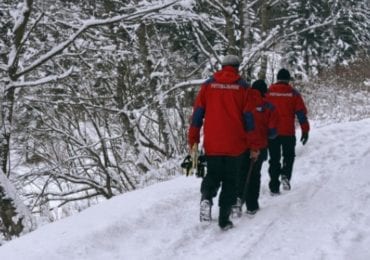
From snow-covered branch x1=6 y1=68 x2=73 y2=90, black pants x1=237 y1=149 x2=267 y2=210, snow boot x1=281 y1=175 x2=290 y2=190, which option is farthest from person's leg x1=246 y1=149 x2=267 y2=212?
snow-covered branch x1=6 y1=68 x2=73 y2=90

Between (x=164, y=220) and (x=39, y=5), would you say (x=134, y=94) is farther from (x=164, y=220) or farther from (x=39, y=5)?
(x=164, y=220)

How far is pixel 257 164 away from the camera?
6473 mm

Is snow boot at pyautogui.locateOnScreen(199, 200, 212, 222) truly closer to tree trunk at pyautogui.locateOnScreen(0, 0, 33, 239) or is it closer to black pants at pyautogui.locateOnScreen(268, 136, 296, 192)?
black pants at pyautogui.locateOnScreen(268, 136, 296, 192)

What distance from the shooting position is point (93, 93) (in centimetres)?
1389

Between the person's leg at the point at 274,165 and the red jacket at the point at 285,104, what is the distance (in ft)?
0.57

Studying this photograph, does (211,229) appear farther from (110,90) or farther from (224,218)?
(110,90)

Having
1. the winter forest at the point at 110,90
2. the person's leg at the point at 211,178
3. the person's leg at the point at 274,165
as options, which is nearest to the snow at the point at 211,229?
the person's leg at the point at 274,165

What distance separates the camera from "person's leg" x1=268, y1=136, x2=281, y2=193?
721 cm

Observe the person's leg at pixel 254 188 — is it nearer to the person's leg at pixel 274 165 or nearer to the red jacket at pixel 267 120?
the red jacket at pixel 267 120

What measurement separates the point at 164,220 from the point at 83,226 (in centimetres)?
100

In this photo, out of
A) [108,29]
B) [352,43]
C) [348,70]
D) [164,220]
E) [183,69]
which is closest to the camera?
[164,220]

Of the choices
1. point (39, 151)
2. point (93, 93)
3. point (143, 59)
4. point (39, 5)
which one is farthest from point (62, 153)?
point (39, 5)

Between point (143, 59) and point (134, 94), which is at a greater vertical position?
point (143, 59)

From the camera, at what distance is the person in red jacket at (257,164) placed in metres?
6.35
